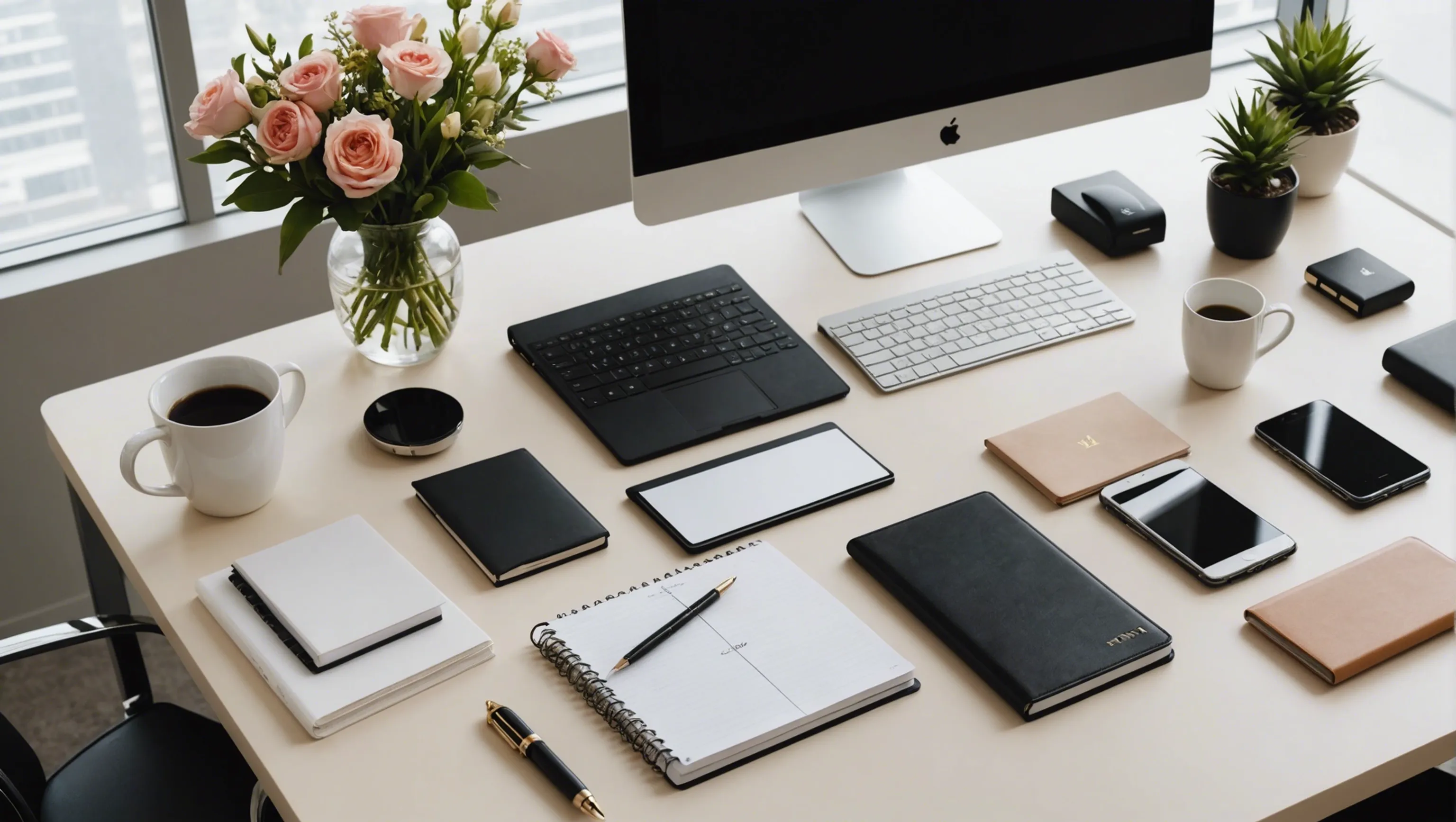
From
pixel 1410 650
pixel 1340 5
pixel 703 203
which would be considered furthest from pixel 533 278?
pixel 1340 5

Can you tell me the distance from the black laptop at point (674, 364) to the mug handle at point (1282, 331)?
0.43 meters

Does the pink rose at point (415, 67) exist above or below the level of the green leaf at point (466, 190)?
above

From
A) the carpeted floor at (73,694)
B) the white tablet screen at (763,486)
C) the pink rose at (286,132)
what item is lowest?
the carpeted floor at (73,694)

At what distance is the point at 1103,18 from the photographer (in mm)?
1656

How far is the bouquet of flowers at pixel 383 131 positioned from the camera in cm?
133

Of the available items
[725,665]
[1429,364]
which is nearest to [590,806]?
[725,665]

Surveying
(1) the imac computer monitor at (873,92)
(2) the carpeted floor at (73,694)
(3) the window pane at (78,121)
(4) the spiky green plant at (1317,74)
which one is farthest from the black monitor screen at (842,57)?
(2) the carpeted floor at (73,694)

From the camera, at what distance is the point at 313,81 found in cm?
134

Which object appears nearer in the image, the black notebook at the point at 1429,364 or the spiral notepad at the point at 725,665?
the spiral notepad at the point at 725,665

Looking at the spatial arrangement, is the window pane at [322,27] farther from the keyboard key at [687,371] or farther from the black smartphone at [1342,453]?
the black smartphone at [1342,453]

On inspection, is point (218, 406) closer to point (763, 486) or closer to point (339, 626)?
point (339, 626)

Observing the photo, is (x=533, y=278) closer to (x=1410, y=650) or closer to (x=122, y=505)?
(x=122, y=505)

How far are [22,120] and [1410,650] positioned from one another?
200 centimetres

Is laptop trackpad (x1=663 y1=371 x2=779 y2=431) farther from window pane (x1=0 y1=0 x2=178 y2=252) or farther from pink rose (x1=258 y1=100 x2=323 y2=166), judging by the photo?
window pane (x1=0 y1=0 x2=178 y2=252)
